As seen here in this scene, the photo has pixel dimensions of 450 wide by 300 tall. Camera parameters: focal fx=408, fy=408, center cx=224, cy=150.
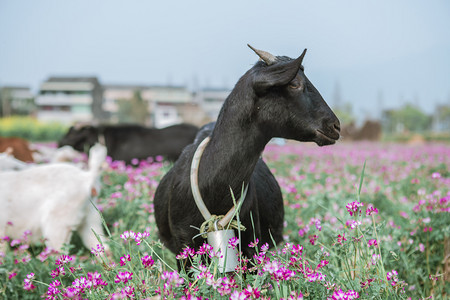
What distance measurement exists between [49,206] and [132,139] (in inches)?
209

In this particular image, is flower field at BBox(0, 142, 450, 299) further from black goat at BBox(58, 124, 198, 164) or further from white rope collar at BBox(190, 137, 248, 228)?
black goat at BBox(58, 124, 198, 164)

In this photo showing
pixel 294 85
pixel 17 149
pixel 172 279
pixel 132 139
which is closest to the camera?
pixel 172 279

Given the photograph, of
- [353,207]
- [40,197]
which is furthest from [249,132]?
[40,197]

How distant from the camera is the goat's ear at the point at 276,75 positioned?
2.01 meters

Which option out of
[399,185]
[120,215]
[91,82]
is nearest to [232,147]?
[120,215]

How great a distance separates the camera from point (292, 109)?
2141 mm

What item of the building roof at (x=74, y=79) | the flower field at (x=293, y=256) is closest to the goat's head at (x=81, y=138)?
the flower field at (x=293, y=256)

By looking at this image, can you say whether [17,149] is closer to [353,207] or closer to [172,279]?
[172,279]

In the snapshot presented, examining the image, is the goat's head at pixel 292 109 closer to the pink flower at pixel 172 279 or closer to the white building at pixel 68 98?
the pink flower at pixel 172 279

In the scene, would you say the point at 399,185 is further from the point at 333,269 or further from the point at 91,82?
the point at 91,82

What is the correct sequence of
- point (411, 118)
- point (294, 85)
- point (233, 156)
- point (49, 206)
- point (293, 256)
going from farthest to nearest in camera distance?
point (411, 118) → point (49, 206) → point (233, 156) → point (294, 85) → point (293, 256)

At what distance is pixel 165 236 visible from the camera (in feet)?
9.75

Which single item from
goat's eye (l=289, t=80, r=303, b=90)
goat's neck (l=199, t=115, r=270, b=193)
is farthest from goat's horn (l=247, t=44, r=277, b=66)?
goat's neck (l=199, t=115, r=270, b=193)

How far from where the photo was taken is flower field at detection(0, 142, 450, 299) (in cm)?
179
